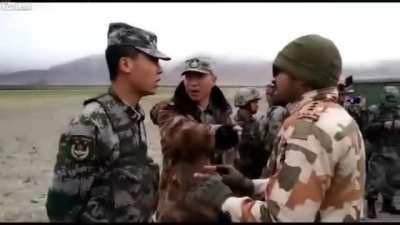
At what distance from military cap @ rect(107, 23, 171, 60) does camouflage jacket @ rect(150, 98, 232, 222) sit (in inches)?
24.4

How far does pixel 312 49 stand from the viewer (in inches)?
101

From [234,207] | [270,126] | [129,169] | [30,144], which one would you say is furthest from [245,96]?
[30,144]

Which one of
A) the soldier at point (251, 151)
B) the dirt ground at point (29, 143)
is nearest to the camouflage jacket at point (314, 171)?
the soldier at point (251, 151)

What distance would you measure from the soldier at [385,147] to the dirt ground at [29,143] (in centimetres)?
282

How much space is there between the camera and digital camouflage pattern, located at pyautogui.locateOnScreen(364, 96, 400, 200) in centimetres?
866

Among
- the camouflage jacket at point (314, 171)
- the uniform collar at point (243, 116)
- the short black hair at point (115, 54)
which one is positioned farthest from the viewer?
the uniform collar at point (243, 116)

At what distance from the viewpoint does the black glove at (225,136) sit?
356 cm

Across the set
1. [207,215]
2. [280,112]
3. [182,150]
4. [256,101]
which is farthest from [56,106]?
[207,215]

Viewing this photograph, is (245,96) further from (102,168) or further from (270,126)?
(102,168)

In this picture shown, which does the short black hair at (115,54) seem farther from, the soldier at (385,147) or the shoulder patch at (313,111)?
the soldier at (385,147)

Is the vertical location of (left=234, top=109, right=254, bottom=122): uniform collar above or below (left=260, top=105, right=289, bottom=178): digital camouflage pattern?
below

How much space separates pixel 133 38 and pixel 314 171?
43.3 inches

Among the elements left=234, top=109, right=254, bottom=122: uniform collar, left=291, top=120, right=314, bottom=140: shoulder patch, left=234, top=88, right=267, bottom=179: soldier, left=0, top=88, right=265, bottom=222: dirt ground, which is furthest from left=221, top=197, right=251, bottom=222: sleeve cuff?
left=0, top=88, right=265, bottom=222: dirt ground

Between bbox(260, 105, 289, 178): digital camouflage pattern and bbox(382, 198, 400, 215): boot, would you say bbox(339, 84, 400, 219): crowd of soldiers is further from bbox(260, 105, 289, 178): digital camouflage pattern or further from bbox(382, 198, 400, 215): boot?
bbox(260, 105, 289, 178): digital camouflage pattern
